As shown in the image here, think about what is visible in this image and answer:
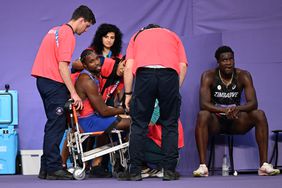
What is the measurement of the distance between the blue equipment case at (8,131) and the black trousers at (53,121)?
1.40 meters

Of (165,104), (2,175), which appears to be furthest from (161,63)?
(2,175)

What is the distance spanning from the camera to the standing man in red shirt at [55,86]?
15.8ft

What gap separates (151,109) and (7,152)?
6.91 ft

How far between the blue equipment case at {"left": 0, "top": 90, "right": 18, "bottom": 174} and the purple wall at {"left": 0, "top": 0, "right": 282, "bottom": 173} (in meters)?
Answer: 0.09

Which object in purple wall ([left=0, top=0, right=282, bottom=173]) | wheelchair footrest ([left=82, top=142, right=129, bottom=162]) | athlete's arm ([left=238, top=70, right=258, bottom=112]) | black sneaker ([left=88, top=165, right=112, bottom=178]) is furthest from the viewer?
purple wall ([left=0, top=0, right=282, bottom=173])

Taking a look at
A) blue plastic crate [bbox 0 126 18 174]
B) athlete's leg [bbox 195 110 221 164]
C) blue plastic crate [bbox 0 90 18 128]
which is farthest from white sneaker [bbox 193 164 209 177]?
blue plastic crate [bbox 0 90 18 128]

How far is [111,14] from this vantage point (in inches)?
252

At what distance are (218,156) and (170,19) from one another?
4.81ft

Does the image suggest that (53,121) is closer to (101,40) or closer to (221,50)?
(101,40)

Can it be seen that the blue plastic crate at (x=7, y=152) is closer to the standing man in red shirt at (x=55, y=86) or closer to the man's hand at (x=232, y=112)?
the standing man in red shirt at (x=55, y=86)

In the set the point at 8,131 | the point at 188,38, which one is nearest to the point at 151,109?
the point at 188,38

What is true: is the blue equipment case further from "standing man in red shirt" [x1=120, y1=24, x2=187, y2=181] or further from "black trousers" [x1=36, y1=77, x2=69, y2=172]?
"standing man in red shirt" [x1=120, y1=24, x2=187, y2=181]

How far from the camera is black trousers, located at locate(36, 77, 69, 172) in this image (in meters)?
4.81

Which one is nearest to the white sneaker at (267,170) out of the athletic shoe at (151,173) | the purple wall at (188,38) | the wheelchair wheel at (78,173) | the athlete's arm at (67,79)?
the purple wall at (188,38)
